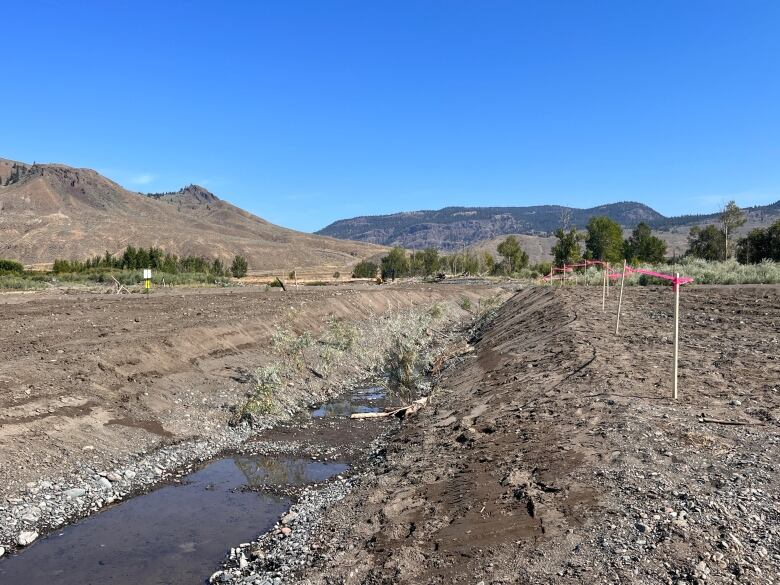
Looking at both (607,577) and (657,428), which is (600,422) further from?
(607,577)

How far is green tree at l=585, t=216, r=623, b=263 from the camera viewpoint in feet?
257

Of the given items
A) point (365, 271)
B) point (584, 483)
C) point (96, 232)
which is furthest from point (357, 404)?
point (96, 232)

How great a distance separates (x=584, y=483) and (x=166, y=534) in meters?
6.07

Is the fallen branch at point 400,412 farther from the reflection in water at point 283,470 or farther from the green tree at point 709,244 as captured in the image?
the green tree at point 709,244

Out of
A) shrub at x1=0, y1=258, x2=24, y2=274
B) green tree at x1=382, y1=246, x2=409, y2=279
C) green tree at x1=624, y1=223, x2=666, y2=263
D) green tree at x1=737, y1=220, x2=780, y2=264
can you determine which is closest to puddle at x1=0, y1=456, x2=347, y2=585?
green tree at x1=737, y1=220, x2=780, y2=264

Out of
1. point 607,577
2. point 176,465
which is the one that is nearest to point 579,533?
point 607,577

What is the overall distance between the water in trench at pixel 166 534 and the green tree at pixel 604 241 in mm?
72718

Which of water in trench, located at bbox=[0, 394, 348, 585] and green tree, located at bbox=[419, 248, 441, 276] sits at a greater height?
green tree, located at bbox=[419, 248, 441, 276]

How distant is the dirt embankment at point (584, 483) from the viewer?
581cm

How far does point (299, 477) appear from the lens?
37.9 ft

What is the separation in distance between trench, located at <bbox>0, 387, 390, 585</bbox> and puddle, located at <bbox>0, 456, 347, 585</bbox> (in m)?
0.01

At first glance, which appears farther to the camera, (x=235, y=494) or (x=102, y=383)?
(x=102, y=383)

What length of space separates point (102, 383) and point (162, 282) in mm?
Result: 48281

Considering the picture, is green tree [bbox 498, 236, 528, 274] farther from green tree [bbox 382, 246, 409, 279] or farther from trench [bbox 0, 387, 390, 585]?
trench [bbox 0, 387, 390, 585]
